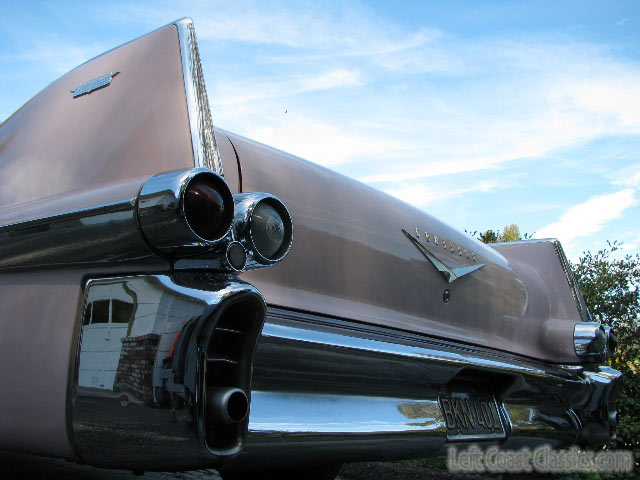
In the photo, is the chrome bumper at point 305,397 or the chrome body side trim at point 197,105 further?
the chrome body side trim at point 197,105

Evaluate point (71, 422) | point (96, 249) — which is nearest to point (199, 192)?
point (96, 249)

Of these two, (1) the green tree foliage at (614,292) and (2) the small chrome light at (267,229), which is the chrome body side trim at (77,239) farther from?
(1) the green tree foliage at (614,292)

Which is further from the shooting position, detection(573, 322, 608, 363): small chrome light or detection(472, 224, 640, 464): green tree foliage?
detection(472, 224, 640, 464): green tree foliage

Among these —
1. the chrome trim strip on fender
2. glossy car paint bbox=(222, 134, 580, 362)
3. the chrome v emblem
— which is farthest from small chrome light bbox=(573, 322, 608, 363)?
the chrome v emblem

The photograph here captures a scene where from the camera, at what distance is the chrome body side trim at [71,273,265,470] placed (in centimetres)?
117

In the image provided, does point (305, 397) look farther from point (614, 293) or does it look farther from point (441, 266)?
point (614, 293)

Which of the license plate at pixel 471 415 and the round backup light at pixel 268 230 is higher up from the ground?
the round backup light at pixel 268 230

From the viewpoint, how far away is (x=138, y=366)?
1.19 m

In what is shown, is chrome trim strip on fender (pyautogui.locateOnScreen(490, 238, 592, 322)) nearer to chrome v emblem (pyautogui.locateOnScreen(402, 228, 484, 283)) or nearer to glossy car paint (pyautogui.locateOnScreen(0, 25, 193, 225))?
chrome v emblem (pyautogui.locateOnScreen(402, 228, 484, 283))

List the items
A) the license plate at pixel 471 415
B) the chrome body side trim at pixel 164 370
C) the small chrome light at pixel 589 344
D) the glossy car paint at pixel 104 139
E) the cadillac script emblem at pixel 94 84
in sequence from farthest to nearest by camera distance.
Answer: the small chrome light at pixel 589 344 → the license plate at pixel 471 415 → the cadillac script emblem at pixel 94 84 → the glossy car paint at pixel 104 139 → the chrome body side trim at pixel 164 370

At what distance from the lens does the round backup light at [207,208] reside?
1217mm

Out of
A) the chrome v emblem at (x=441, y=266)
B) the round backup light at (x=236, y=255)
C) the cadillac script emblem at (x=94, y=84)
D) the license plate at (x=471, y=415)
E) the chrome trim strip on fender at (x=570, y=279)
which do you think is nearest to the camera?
the round backup light at (x=236, y=255)

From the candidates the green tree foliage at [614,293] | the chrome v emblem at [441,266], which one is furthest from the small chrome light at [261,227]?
the green tree foliage at [614,293]

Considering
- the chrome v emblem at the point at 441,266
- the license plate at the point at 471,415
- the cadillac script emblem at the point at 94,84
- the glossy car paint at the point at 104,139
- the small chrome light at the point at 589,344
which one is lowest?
the license plate at the point at 471,415
